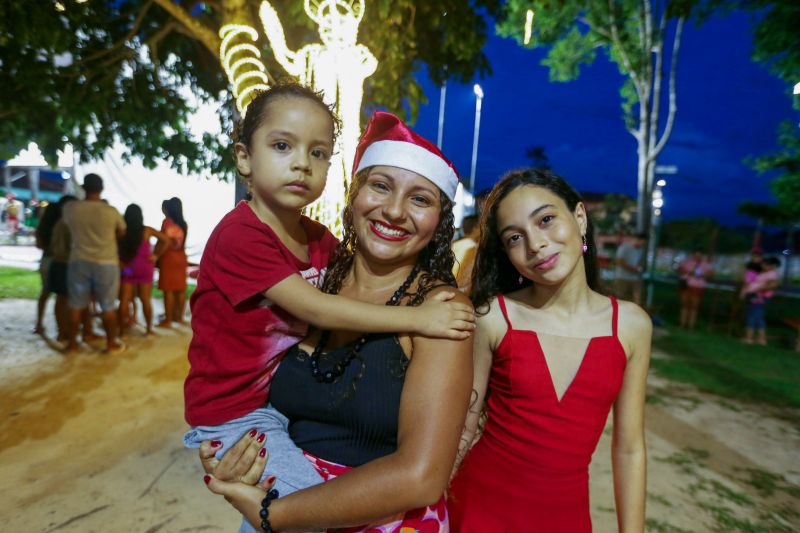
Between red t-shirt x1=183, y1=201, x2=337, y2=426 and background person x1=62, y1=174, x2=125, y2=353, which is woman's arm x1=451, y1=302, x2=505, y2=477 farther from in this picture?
background person x1=62, y1=174, x2=125, y2=353

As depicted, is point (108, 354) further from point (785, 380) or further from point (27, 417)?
point (785, 380)

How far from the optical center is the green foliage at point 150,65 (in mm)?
5359

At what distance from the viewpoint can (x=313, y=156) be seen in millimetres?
1818

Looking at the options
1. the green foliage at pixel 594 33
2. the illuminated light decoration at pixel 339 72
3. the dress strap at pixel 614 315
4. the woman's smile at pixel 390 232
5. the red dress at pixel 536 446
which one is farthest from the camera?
the green foliage at pixel 594 33

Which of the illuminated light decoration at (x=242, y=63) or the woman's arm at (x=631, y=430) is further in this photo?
the illuminated light decoration at (x=242, y=63)

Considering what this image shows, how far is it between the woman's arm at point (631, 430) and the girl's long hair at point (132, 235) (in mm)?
6989

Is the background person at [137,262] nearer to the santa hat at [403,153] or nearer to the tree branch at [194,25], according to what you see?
the tree branch at [194,25]

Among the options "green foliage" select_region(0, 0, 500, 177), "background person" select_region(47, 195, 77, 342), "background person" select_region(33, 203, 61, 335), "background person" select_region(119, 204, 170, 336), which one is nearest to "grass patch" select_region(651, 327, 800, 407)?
"green foliage" select_region(0, 0, 500, 177)

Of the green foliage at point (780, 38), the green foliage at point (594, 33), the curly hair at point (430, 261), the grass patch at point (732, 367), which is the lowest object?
the grass patch at point (732, 367)

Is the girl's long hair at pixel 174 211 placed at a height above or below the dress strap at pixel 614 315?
above

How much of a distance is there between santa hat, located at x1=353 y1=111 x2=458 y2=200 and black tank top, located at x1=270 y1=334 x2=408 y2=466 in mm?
572

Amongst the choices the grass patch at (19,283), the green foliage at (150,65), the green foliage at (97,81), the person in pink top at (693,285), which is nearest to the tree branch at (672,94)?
the person in pink top at (693,285)

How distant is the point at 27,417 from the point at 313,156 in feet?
14.9

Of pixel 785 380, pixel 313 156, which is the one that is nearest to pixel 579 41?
pixel 785 380
